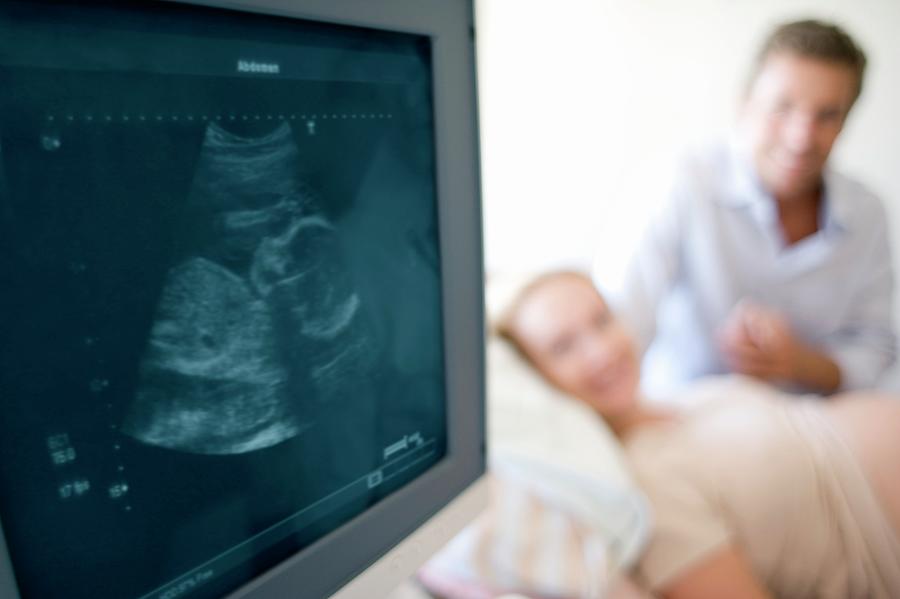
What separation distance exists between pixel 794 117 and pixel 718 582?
67 cm

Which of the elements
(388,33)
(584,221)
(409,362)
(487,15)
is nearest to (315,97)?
(388,33)

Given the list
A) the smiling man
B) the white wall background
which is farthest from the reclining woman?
the white wall background

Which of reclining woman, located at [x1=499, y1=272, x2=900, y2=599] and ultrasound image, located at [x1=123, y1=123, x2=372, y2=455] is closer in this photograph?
ultrasound image, located at [x1=123, y1=123, x2=372, y2=455]

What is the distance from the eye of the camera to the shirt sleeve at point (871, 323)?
977mm

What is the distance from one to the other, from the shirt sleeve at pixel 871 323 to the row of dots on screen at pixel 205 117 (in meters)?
0.90

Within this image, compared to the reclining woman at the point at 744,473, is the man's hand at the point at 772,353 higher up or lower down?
higher up

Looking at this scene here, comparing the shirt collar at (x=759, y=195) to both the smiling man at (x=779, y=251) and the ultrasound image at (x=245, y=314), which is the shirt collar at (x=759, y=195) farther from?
the ultrasound image at (x=245, y=314)

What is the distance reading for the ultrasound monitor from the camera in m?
0.25

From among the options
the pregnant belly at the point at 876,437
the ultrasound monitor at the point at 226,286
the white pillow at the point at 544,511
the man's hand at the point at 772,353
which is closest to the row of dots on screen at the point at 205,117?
the ultrasound monitor at the point at 226,286

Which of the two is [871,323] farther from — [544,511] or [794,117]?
[544,511]

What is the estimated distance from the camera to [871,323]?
3.29 feet

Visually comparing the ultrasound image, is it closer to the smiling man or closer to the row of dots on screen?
the row of dots on screen

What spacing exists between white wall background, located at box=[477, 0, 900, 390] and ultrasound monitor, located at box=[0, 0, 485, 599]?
589 mm

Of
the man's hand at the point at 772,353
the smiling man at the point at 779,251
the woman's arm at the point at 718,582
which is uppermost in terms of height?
the smiling man at the point at 779,251
